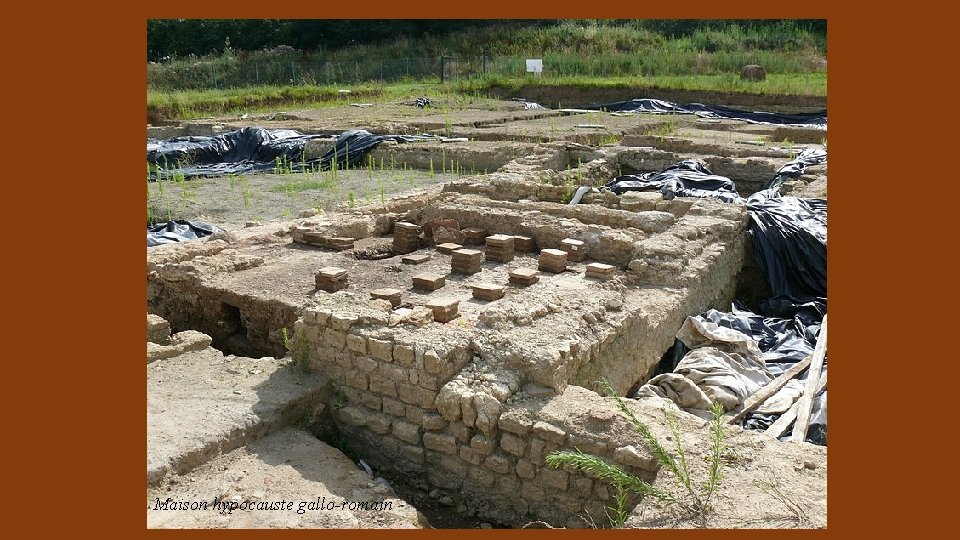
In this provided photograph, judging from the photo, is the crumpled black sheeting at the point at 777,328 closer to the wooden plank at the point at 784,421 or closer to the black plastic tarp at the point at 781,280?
the black plastic tarp at the point at 781,280

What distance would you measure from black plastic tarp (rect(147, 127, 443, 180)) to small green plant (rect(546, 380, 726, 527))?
10.3 meters

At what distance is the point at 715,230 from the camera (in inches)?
309

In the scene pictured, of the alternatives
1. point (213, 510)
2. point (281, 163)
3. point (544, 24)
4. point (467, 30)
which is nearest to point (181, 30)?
point (467, 30)

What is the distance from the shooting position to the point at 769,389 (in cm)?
571

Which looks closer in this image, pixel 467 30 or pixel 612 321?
pixel 612 321

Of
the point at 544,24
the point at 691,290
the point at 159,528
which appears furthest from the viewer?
the point at 544,24

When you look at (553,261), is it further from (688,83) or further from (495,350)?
(688,83)

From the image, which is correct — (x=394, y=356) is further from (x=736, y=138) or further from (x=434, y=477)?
(x=736, y=138)

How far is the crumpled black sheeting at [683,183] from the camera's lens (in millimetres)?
9852

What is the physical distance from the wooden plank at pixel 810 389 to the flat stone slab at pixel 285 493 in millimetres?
2550

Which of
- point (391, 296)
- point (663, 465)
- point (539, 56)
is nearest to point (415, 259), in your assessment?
point (391, 296)

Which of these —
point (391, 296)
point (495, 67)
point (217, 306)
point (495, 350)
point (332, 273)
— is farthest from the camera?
point (495, 67)

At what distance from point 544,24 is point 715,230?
1208 inches

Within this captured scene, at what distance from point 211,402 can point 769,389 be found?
12.8 feet
